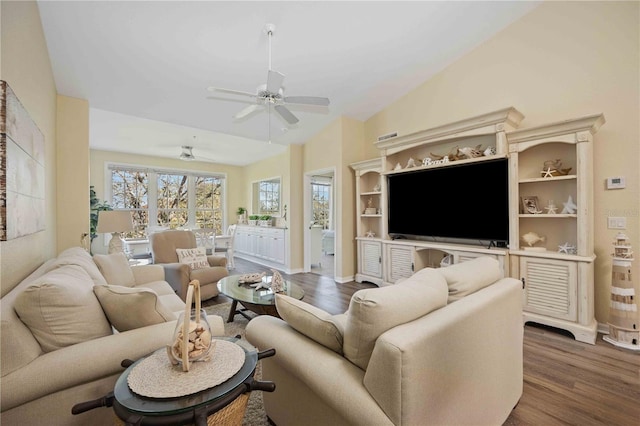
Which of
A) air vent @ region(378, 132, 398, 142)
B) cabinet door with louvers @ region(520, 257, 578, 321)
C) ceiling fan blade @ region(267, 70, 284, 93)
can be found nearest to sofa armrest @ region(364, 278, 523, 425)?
cabinet door with louvers @ region(520, 257, 578, 321)

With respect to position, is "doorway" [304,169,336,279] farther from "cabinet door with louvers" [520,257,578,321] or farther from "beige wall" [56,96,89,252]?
"beige wall" [56,96,89,252]

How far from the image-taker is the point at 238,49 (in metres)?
3.06

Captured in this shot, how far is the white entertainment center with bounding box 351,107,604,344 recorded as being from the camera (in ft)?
8.88

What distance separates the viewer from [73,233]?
3514mm

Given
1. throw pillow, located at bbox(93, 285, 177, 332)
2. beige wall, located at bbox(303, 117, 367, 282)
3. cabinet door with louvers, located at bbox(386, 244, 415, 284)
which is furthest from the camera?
beige wall, located at bbox(303, 117, 367, 282)

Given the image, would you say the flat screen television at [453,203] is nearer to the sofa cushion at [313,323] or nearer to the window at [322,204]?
the sofa cushion at [313,323]

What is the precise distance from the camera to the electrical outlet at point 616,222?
2.77 m

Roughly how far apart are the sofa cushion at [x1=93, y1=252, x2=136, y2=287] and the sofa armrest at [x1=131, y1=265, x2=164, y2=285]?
4.1 inches

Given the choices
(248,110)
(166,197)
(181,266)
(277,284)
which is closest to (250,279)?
(277,284)

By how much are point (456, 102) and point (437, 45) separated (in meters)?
0.82

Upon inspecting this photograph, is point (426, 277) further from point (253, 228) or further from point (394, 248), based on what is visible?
point (253, 228)

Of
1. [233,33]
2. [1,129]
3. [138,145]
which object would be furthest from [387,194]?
[138,145]

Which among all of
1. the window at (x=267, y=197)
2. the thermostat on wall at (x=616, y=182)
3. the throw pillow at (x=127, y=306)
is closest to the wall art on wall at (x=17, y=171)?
the throw pillow at (x=127, y=306)

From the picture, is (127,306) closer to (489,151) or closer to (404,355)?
(404,355)
